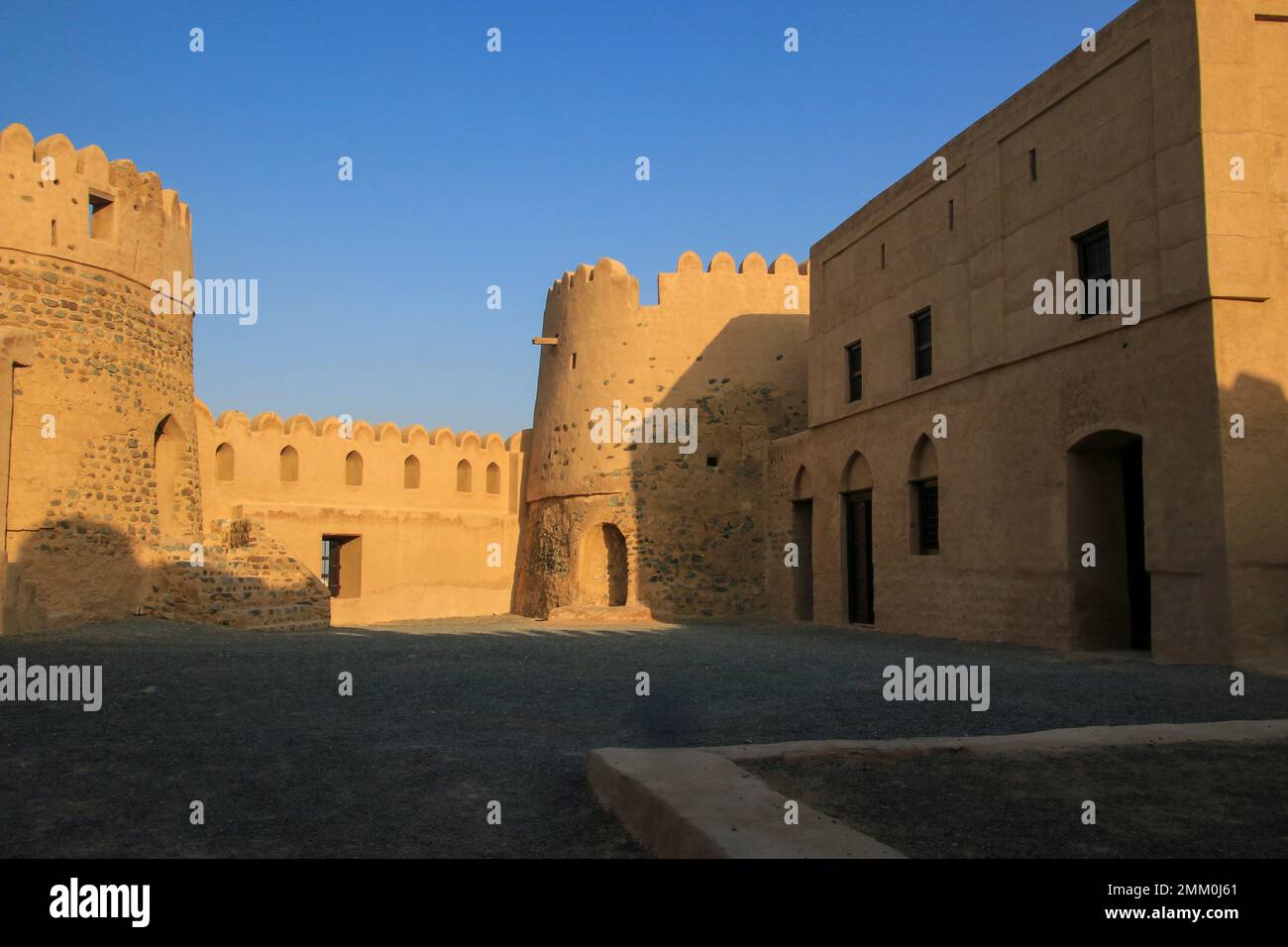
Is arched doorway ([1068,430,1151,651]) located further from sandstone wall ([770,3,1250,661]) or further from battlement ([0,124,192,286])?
battlement ([0,124,192,286])

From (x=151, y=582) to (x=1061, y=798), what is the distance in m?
15.1

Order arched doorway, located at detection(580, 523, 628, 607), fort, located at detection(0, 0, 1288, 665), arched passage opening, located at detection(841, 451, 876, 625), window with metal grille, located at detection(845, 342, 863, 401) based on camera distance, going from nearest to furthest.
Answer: fort, located at detection(0, 0, 1288, 665)
arched passage opening, located at detection(841, 451, 876, 625)
window with metal grille, located at detection(845, 342, 863, 401)
arched doorway, located at detection(580, 523, 628, 607)

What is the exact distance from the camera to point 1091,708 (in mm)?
7762

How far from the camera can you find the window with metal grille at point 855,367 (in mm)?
18969

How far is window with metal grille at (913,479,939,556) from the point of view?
1628 cm

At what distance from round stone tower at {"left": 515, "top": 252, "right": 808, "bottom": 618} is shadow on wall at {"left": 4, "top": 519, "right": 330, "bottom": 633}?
7129 mm

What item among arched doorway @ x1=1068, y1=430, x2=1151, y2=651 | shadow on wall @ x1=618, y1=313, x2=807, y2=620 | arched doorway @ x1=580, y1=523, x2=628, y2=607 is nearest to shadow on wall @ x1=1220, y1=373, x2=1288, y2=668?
arched doorway @ x1=1068, y1=430, x2=1151, y2=651

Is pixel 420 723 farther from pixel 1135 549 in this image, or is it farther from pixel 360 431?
pixel 360 431

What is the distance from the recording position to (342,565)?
85.6 ft

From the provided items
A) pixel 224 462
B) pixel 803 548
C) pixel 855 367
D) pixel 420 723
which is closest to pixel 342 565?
pixel 224 462

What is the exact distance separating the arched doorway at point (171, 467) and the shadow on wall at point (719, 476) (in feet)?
31.8

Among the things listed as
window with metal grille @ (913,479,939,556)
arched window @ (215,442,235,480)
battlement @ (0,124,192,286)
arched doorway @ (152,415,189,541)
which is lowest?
window with metal grille @ (913,479,939,556)
